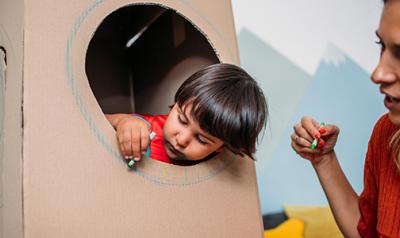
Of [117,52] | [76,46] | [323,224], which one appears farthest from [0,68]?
[323,224]

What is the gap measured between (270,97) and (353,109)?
→ 0.34 meters

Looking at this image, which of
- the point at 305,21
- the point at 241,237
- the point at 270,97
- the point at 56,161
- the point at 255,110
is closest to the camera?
the point at 56,161

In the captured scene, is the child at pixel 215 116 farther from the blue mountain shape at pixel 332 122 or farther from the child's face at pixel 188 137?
the blue mountain shape at pixel 332 122

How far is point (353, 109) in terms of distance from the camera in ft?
4.66

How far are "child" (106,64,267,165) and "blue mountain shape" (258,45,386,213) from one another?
0.61m

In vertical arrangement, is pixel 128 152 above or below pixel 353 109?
below

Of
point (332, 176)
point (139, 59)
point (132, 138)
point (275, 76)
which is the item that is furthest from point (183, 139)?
point (275, 76)

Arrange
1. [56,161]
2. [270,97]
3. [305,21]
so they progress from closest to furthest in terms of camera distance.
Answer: [56,161] < [270,97] < [305,21]

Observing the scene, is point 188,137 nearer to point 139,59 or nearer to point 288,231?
point 139,59

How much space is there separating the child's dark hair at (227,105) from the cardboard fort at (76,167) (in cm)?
5

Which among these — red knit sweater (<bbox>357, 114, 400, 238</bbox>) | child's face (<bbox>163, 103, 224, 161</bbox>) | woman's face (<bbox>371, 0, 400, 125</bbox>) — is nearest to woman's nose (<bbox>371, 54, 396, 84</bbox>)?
woman's face (<bbox>371, 0, 400, 125</bbox>)

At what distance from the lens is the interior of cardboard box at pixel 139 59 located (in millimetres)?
857

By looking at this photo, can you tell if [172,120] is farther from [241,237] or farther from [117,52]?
[117,52]

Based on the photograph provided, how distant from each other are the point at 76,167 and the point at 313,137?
367 millimetres
